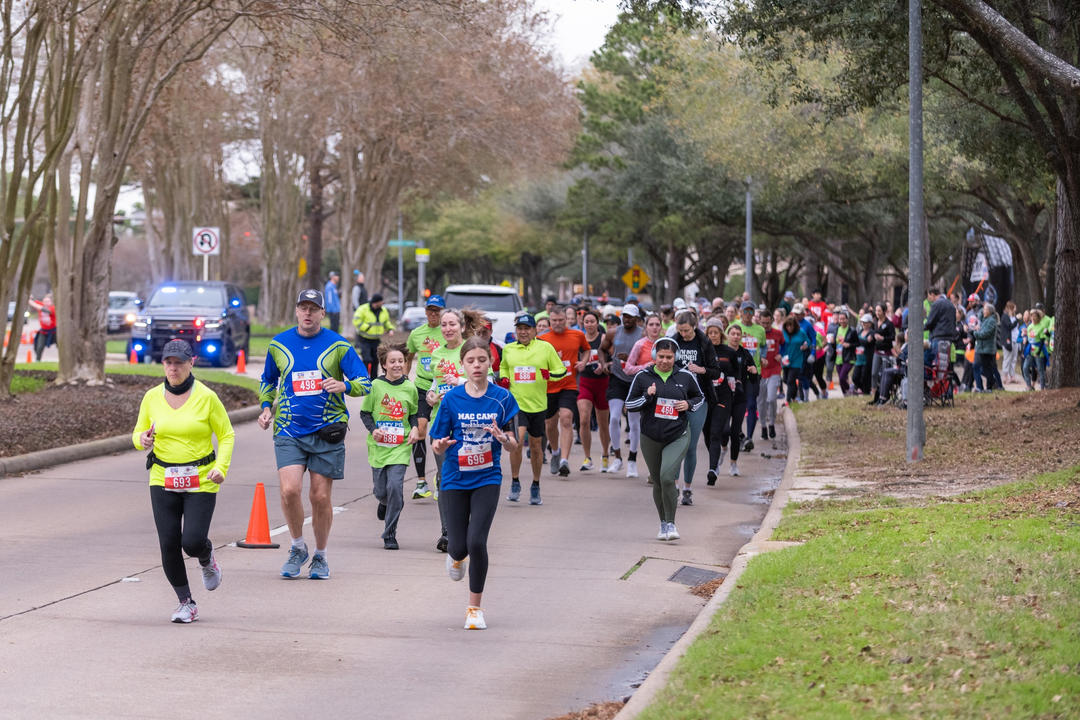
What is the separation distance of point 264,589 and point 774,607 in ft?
10.8

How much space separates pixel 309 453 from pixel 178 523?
54.1 inches

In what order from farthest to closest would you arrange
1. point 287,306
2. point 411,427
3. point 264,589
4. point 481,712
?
point 287,306 → point 411,427 → point 264,589 → point 481,712

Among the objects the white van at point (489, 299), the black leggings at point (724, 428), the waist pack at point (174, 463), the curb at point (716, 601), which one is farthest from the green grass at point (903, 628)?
the white van at point (489, 299)

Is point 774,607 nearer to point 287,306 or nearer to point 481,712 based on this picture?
point 481,712

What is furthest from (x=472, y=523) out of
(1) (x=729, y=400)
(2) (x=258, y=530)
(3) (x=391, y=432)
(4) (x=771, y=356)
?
(4) (x=771, y=356)

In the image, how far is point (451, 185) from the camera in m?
48.0

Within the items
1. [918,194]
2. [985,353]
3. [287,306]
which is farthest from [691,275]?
[918,194]

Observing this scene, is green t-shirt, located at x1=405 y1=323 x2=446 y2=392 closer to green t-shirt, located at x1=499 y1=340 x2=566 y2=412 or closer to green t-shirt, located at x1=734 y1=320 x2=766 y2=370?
green t-shirt, located at x1=499 y1=340 x2=566 y2=412

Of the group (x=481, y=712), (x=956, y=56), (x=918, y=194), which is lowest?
(x=481, y=712)

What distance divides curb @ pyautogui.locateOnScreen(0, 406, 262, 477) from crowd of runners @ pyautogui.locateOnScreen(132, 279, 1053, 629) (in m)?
4.10

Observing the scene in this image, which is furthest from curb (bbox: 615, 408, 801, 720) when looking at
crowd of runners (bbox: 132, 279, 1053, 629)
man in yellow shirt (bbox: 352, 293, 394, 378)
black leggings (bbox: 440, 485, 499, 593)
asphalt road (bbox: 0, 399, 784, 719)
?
man in yellow shirt (bbox: 352, 293, 394, 378)

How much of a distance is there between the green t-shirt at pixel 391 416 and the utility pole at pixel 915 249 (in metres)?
6.59

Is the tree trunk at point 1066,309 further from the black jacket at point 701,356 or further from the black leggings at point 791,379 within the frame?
the black jacket at point 701,356

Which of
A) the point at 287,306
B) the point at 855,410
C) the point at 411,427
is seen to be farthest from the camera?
the point at 287,306
